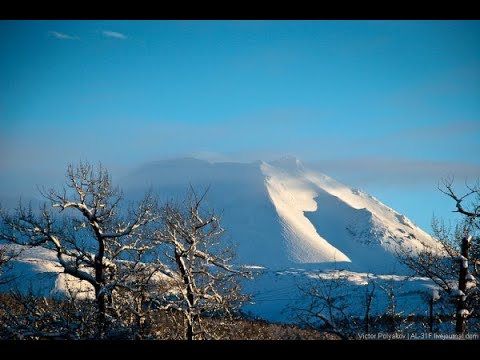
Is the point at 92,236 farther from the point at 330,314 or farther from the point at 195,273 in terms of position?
the point at 330,314

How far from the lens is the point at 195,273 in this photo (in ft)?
60.7

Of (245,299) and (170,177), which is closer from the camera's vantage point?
(245,299)

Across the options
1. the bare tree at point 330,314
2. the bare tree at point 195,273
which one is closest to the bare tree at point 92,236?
the bare tree at point 195,273

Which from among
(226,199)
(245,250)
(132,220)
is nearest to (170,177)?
(245,250)

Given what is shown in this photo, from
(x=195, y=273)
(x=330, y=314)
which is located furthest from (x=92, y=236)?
(x=330, y=314)

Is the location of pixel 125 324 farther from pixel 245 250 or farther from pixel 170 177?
pixel 245 250

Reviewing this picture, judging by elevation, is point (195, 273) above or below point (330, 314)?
above

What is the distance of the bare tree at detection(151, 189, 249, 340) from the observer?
16.5 m

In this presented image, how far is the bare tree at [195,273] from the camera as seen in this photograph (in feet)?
54.1

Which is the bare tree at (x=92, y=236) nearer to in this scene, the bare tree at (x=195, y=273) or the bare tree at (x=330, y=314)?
the bare tree at (x=195, y=273)
